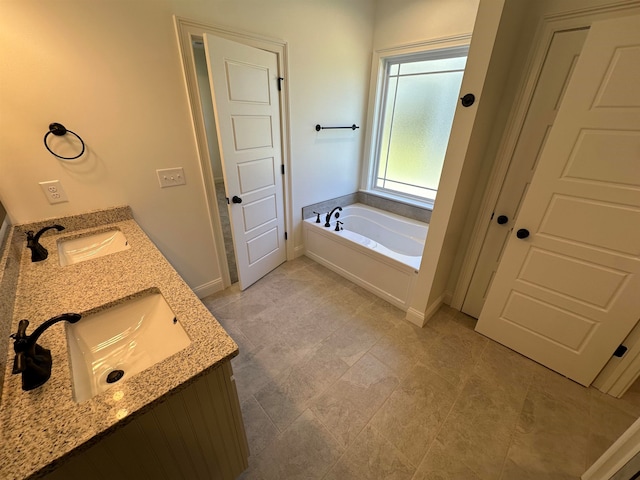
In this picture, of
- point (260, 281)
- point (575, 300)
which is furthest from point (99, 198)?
point (575, 300)

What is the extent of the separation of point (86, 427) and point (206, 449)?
1.48 ft

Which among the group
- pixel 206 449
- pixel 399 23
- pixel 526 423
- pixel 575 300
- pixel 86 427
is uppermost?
pixel 399 23

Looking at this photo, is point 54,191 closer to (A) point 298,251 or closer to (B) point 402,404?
(A) point 298,251

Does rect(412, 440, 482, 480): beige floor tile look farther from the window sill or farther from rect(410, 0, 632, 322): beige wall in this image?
the window sill

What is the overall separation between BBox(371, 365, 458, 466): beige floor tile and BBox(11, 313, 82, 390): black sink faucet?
145 centimetres

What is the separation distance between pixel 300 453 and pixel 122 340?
1013 millimetres

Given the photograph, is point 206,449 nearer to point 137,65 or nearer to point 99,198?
point 99,198

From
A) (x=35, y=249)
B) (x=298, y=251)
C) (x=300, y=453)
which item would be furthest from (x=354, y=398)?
(x=35, y=249)

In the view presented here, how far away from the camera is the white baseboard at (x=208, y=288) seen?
7.72 feet

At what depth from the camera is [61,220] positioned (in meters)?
1.55

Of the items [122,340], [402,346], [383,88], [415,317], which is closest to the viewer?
[122,340]

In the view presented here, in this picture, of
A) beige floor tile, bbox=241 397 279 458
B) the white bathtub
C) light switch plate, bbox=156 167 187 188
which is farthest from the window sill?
beige floor tile, bbox=241 397 279 458

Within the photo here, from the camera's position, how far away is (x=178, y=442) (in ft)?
2.71

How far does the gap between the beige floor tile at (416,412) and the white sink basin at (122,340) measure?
1.20 meters
